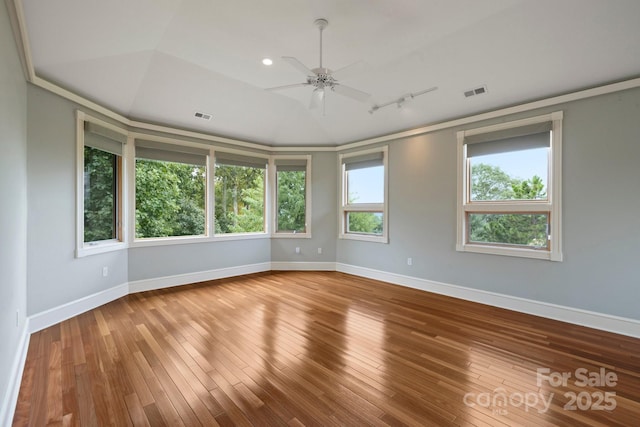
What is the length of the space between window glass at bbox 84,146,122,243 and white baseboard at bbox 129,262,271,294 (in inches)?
33.2

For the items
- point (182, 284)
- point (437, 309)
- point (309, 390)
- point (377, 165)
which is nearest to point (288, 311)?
point (309, 390)

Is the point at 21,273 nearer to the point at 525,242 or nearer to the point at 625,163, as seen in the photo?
the point at 525,242

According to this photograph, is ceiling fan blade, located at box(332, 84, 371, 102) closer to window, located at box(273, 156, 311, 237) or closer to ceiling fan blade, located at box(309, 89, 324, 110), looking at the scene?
ceiling fan blade, located at box(309, 89, 324, 110)

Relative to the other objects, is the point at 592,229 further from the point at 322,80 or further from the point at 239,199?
the point at 239,199

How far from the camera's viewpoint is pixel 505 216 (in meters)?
3.93

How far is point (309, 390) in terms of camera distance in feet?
6.67

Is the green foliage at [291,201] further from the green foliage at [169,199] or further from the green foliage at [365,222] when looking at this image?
the green foliage at [169,199]

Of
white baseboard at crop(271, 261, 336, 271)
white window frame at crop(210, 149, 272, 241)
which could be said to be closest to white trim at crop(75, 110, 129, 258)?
white window frame at crop(210, 149, 272, 241)

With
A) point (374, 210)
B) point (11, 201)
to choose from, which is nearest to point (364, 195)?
point (374, 210)

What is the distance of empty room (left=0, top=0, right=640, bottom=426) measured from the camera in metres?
2.03

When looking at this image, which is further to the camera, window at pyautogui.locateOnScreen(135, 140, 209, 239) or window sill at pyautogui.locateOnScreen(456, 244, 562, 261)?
window at pyautogui.locateOnScreen(135, 140, 209, 239)

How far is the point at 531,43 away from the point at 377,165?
284cm

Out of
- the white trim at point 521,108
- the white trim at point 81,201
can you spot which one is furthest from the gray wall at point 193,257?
the white trim at point 521,108

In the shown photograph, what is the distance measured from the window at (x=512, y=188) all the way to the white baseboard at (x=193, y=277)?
3793 millimetres
